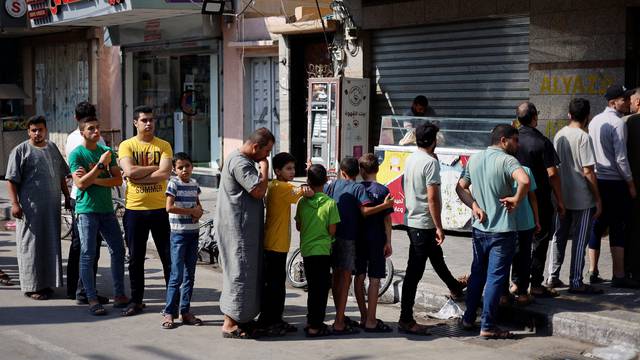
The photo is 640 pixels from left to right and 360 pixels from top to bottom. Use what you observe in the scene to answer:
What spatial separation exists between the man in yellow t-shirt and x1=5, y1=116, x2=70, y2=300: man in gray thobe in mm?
1141

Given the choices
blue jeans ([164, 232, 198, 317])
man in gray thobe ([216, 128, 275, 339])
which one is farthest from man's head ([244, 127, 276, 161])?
blue jeans ([164, 232, 198, 317])

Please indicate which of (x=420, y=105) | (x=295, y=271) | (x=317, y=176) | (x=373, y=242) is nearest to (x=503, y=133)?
(x=373, y=242)

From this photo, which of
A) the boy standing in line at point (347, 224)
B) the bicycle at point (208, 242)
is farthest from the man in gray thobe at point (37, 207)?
the boy standing in line at point (347, 224)

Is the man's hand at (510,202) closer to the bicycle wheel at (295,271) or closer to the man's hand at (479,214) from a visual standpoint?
the man's hand at (479,214)

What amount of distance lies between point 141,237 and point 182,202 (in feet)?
2.29

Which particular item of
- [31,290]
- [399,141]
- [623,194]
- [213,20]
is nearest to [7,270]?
[31,290]

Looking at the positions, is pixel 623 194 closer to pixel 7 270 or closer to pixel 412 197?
pixel 412 197

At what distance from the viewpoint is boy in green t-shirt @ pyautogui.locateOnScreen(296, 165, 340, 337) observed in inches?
291

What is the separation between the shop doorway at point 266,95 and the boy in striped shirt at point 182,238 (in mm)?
9236

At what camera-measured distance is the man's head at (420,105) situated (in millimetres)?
12977

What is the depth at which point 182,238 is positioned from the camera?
310 inches

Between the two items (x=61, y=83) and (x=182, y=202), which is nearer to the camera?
(x=182, y=202)

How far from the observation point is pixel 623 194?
28.3 feet

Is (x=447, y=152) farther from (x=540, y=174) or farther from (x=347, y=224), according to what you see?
(x=347, y=224)
